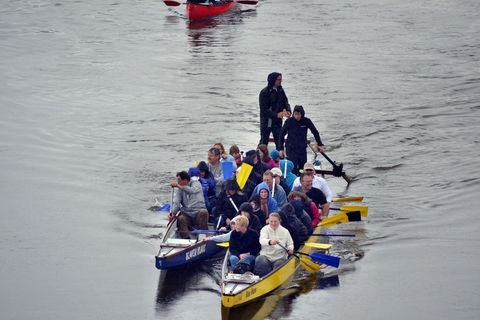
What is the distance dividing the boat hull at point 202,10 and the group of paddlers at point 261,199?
33.6m

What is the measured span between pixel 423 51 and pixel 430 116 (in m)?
13.3

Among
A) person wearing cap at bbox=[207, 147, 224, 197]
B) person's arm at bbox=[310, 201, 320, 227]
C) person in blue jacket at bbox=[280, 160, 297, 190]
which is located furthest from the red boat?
person's arm at bbox=[310, 201, 320, 227]

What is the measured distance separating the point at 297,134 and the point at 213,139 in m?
8.69

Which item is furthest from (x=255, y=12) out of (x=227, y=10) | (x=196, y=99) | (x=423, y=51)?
(x=196, y=99)

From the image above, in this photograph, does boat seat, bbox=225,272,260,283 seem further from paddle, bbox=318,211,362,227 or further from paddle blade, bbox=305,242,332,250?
paddle, bbox=318,211,362,227

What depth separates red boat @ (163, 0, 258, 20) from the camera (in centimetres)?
5178

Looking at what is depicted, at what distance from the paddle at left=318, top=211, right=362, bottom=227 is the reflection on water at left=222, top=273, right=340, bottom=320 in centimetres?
160

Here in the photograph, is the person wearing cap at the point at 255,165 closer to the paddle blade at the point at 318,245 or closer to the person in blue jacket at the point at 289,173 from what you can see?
the person in blue jacket at the point at 289,173

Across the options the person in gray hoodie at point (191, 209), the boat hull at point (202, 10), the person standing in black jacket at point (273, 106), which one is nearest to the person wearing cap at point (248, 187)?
the person in gray hoodie at point (191, 209)

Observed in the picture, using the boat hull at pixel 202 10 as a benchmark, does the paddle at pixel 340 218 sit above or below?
below

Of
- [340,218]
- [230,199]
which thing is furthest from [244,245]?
[340,218]

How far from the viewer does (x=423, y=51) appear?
42531 millimetres

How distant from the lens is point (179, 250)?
48.6ft

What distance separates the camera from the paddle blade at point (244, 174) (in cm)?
1655
